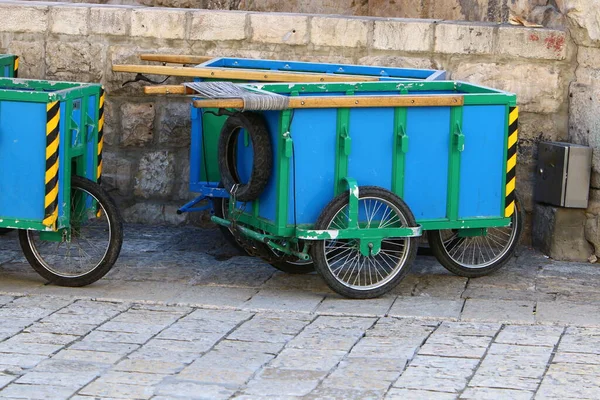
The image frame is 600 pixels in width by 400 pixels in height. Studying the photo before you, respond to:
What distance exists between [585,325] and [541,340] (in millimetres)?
458

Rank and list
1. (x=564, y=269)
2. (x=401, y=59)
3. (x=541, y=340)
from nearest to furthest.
A: (x=541, y=340), (x=564, y=269), (x=401, y=59)

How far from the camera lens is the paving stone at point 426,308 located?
23.6 feet

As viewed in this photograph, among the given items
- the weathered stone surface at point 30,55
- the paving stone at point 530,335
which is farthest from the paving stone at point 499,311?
the weathered stone surface at point 30,55

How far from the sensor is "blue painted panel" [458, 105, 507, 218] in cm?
773

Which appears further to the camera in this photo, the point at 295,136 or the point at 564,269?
the point at 564,269

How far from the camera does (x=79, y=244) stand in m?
8.25

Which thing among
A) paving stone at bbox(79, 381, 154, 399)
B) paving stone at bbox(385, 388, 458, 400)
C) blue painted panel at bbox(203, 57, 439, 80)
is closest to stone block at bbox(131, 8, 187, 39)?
blue painted panel at bbox(203, 57, 439, 80)

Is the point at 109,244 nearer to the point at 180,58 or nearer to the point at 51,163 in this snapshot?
the point at 51,163

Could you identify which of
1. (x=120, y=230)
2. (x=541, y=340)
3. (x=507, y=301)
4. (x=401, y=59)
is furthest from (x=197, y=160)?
Answer: (x=541, y=340)

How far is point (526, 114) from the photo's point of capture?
912cm

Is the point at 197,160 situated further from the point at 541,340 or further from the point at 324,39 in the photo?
the point at 541,340

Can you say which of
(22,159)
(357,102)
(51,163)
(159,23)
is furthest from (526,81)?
(22,159)

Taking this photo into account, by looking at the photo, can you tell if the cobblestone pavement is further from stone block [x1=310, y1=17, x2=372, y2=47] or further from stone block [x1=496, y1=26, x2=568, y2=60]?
stone block [x1=310, y1=17, x2=372, y2=47]

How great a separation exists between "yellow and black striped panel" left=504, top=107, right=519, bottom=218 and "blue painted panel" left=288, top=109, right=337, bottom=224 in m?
1.19
